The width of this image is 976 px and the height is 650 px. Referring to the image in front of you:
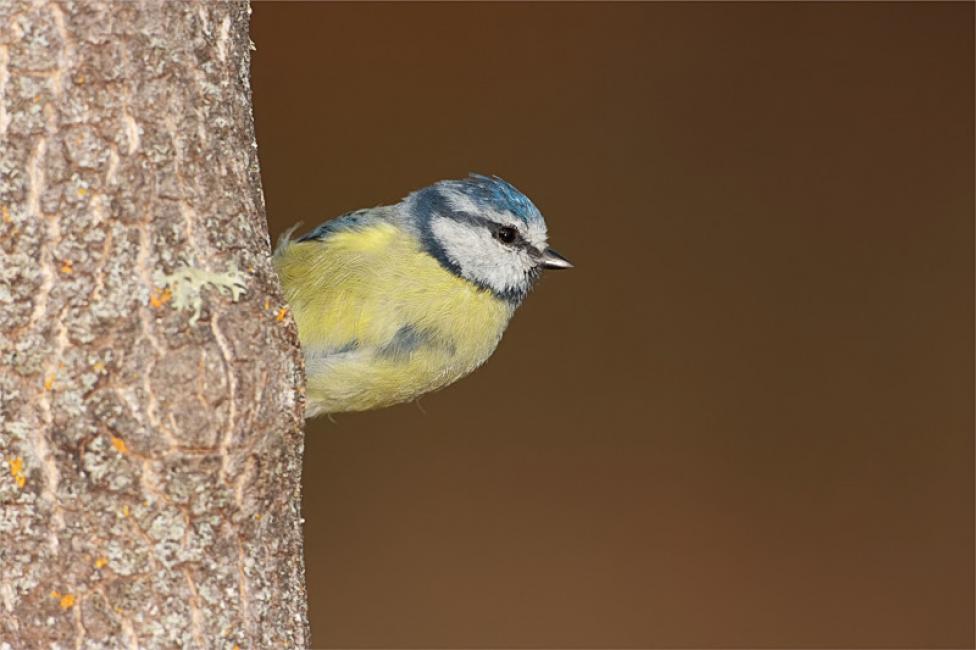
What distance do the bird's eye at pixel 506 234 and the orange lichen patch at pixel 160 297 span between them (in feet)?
3.55

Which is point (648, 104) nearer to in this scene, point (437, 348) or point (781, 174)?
point (781, 174)

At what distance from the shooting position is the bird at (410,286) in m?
2.24

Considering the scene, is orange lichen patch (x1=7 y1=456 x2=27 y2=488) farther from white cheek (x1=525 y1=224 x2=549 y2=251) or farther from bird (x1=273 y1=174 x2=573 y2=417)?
white cheek (x1=525 y1=224 x2=549 y2=251)

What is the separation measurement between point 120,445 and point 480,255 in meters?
1.10

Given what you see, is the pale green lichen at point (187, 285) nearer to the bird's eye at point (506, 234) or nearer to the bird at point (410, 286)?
the bird at point (410, 286)

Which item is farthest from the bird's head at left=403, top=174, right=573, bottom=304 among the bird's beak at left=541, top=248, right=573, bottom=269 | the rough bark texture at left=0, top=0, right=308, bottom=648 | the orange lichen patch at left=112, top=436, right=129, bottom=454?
the orange lichen patch at left=112, top=436, right=129, bottom=454

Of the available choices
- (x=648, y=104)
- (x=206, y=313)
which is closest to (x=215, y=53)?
(x=206, y=313)

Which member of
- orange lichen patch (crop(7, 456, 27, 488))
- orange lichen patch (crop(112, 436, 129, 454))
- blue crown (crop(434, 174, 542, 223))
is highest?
blue crown (crop(434, 174, 542, 223))

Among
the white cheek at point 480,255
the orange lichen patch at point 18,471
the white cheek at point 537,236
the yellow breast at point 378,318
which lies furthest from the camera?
the white cheek at point 537,236

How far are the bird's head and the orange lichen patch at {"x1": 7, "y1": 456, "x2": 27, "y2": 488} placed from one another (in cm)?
108

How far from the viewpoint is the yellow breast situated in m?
2.23

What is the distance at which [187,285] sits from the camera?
4.88 ft

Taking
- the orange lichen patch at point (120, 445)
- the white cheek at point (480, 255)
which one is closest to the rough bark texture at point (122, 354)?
the orange lichen patch at point (120, 445)

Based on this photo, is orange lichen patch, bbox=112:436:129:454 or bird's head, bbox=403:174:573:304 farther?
bird's head, bbox=403:174:573:304
